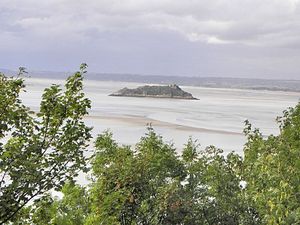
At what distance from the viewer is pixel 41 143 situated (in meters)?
8.63

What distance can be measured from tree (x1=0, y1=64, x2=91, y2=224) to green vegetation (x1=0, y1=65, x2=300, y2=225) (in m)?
0.02

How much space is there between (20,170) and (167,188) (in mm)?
11759

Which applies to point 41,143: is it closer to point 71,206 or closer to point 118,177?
point 118,177

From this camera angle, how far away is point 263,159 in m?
12.6

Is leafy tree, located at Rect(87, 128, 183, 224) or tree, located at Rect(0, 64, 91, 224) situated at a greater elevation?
tree, located at Rect(0, 64, 91, 224)

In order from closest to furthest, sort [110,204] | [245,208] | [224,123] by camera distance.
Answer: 1. [110,204]
2. [245,208]
3. [224,123]

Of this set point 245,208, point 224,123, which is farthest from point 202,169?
point 224,123

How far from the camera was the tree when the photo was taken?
8078 millimetres

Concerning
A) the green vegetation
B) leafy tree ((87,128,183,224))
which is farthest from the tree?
leafy tree ((87,128,183,224))

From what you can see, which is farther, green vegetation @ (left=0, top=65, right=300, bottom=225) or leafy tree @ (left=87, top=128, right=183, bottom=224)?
leafy tree @ (left=87, top=128, right=183, bottom=224)

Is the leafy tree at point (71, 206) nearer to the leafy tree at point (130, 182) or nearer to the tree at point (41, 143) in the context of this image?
the leafy tree at point (130, 182)

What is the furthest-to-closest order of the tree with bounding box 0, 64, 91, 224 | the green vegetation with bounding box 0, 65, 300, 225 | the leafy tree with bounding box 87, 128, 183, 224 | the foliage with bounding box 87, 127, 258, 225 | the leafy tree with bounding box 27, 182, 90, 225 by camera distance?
the foliage with bounding box 87, 127, 258, 225 → the leafy tree with bounding box 87, 128, 183, 224 → the leafy tree with bounding box 27, 182, 90, 225 → the green vegetation with bounding box 0, 65, 300, 225 → the tree with bounding box 0, 64, 91, 224

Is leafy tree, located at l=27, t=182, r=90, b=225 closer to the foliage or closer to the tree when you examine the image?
the foliage

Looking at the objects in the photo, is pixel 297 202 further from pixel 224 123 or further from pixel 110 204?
pixel 224 123
